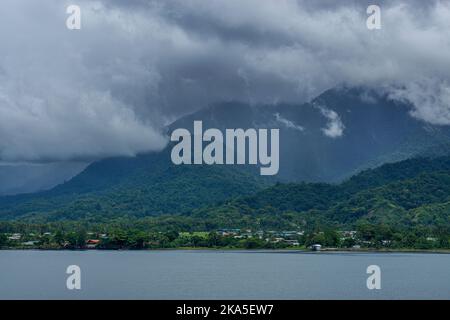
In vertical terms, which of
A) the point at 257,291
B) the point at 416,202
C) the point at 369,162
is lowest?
the point at 257,291

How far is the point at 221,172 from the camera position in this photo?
311ft

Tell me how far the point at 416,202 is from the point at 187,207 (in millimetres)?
25707

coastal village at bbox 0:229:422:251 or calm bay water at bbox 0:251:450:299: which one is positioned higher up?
coastal village at bbox 0:229:422:251

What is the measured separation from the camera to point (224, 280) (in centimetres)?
2683

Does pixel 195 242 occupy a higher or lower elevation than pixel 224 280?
higher

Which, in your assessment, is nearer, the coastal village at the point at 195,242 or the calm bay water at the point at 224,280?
the calm bay water at the point at 224,280

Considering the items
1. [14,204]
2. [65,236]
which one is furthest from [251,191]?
[65,236]

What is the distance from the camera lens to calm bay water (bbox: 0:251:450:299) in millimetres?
22891

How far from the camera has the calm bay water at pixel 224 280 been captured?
22.9m

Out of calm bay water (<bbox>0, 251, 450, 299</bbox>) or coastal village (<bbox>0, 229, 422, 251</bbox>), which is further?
coastal village (<bbox>0, 229, 422, 251</bbox>)

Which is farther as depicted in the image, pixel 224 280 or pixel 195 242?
pixel 195 242

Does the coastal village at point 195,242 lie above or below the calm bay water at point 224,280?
above
